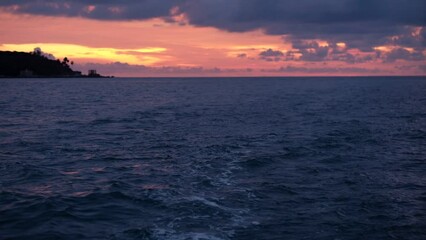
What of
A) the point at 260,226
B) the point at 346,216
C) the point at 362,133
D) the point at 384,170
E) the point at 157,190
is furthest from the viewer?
the point at 362,133

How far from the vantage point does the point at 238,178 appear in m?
19.0

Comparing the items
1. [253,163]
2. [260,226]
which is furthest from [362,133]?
[260,226]

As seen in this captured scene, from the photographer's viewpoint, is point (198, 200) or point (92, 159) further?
point (92, 159)

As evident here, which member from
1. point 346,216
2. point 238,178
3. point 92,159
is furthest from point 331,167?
point 92,159

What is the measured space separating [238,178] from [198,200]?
3873 millimetres

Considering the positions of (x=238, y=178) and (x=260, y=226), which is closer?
(x=260, y=226)

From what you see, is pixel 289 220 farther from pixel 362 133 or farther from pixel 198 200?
pixel 362 133

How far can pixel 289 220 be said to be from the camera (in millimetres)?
13422

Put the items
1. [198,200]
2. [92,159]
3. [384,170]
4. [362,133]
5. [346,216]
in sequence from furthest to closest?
[362,133]
[92,159]
[384,170]
[198,200]
[346,216]

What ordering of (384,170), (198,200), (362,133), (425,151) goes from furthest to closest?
(362,133) → (425,151) → (384,170) → (198,200)

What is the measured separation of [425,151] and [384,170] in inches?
275

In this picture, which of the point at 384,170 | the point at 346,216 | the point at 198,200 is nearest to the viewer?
the point at 346,216

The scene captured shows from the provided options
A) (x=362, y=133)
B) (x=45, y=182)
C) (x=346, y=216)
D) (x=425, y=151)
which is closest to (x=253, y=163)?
(x=346, y=216)

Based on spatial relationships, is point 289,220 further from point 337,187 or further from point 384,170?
point 384,170
